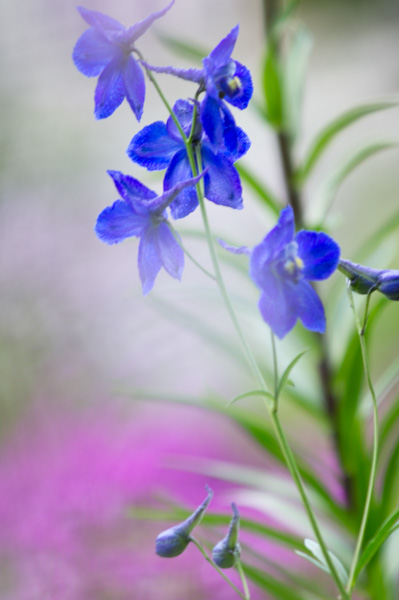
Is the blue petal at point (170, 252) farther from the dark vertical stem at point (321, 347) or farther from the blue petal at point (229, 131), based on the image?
the dark vertical stem at point (321, 347)

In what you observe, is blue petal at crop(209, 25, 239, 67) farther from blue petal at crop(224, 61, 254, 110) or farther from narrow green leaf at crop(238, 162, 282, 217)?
narrow green leaf at crop(238, 162, 282, 217)

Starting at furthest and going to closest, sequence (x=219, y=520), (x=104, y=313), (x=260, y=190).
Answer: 1. (x=104, y=313)
2. (x=260, y=190)
3. (x=219, y=520)

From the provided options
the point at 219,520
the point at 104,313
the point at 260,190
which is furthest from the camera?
the point at 104,313

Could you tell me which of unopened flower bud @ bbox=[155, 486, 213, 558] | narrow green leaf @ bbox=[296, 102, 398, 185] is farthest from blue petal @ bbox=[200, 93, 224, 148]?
narrow green leaf @ bbox=[296, 102, 398, 185]

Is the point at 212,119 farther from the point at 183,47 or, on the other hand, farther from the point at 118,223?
the point at 183,47

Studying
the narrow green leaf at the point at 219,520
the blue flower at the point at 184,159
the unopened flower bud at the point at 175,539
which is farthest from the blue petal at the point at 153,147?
the narrow green leaf at the point at 219,520

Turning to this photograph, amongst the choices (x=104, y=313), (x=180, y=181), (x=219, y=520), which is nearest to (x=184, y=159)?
(x=180, y=181)

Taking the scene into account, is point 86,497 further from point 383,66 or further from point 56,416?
point 383,66
